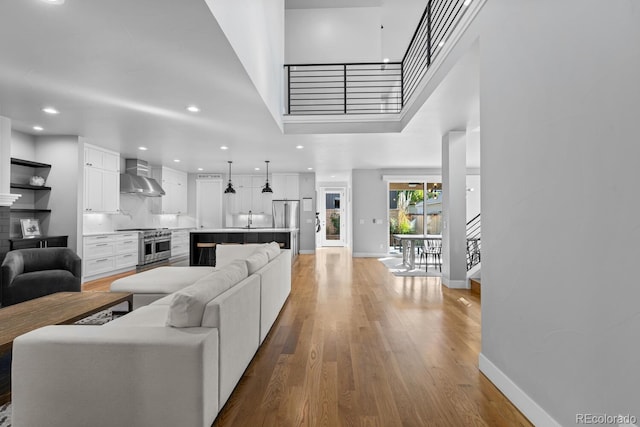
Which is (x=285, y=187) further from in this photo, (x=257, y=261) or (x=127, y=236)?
(x=257, y=261)

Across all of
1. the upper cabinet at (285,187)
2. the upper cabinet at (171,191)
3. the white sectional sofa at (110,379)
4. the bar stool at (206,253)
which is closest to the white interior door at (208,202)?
the upper cabinet at (171,191)

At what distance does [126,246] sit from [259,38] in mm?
5403

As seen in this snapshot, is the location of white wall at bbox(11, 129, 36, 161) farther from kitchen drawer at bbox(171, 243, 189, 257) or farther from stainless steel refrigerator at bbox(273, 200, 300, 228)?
stainless steel refrigerator at bbox(273, 200, 300, 228)

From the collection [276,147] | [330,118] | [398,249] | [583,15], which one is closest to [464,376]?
[583,15]

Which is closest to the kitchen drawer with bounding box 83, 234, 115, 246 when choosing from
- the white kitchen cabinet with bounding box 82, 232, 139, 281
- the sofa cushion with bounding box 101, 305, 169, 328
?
the white kitchen cabinet with bounding box 82, 232, 139, 281

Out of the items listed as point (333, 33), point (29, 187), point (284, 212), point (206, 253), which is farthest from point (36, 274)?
point (333, 33)

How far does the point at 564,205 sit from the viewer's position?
164 centimetres

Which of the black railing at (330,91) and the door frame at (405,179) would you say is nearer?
the black railing at (330,91)

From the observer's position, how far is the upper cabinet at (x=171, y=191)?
8781 mm

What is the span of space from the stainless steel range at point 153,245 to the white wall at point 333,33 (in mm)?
5394

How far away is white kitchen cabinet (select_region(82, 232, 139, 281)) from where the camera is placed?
596cm

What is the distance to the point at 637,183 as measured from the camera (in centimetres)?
125

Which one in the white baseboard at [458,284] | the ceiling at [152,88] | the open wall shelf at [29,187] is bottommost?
the white baseboard at [458,284]

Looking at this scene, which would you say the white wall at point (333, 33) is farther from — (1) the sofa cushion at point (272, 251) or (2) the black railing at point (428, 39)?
(1) the sofa cushion at point (272, 251)
